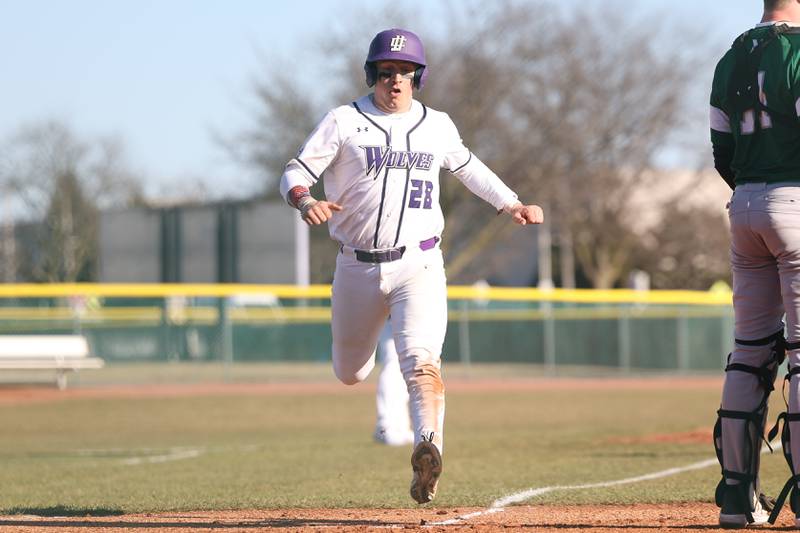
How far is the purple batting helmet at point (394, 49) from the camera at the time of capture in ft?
21.4

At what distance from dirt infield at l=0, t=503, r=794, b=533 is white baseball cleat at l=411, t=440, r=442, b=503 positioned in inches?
7.4

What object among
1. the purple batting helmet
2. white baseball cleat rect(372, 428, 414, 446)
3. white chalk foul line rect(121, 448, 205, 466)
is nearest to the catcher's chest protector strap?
the purple batting helmet

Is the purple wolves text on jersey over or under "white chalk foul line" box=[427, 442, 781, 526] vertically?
over

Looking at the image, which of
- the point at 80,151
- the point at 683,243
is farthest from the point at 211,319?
the point at 683,243

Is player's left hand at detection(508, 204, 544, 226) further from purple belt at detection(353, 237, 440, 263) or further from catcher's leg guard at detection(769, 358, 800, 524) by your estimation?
catcher's leg guard at detection(769, 358, 800, 524)

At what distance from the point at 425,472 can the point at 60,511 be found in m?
2.49

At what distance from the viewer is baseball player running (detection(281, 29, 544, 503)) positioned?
6539 mm

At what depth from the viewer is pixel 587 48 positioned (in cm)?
4719

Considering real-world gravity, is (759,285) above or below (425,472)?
above

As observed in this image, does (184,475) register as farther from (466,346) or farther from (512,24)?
(512,24)

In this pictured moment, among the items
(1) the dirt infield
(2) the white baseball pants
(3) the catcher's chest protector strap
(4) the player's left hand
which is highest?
(3) the catcher's chest protector strap

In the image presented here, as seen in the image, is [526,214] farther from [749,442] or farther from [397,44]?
[749,442]

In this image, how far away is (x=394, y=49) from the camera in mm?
6535

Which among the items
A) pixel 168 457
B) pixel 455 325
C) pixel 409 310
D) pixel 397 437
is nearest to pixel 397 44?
pixel 409 310
